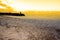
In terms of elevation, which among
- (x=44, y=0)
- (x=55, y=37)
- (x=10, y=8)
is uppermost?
(x=44, y=0)

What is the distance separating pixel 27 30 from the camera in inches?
41.7

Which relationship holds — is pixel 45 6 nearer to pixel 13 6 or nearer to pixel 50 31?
pixel 13 6

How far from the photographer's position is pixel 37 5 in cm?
170

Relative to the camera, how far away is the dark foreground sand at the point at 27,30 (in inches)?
39.2

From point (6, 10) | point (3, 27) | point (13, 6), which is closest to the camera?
point (3, 27)

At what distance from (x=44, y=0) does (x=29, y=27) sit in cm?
74

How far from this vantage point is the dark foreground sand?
1.00m

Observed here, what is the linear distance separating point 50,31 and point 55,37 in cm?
8

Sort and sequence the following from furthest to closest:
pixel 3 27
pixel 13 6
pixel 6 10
Answer: pixel 13 6
pixel 6 10
pixel 3 27

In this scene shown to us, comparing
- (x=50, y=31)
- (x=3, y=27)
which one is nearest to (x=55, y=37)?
(x=50, y=31)

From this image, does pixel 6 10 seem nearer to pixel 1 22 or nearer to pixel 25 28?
pixel 1 22

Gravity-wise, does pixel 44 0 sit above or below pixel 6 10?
above

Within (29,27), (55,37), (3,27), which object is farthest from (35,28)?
(3,27)

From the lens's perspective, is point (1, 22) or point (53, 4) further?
point (53, 4)
